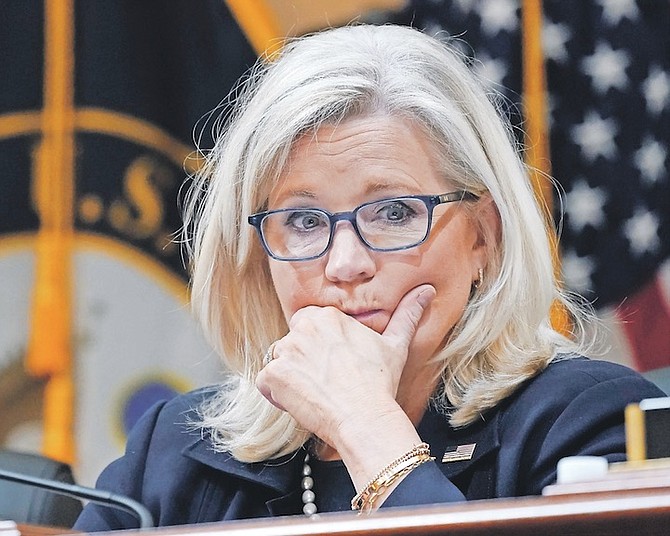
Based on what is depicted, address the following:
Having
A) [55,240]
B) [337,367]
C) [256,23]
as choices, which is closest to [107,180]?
[55,240]

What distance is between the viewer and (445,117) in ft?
6.06

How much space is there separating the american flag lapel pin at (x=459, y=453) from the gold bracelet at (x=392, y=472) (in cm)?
22

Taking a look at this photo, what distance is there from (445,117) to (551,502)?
3.32 feet

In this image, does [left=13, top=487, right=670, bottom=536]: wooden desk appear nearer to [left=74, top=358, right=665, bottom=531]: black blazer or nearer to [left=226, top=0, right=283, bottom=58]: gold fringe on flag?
[left=74, top=358, right=665, bottom=531]: black blazer

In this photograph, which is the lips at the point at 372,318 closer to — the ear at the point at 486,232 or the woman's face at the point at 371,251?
the woman's face at the point at 371,251

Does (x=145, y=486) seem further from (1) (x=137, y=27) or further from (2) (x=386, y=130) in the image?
(1) (x=137, y=27)

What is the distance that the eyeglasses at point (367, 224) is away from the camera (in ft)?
5.84

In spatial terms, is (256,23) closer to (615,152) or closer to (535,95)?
(535,95)

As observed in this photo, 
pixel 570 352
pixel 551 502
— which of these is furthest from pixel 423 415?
pixel 551 502

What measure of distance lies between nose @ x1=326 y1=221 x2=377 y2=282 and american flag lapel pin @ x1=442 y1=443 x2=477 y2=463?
0.86ft

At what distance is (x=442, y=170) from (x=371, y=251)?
17 cm

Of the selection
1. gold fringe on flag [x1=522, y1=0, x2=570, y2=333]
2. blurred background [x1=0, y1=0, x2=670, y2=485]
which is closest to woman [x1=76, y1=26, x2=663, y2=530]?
gold fringe on flag [x1=522, y1=0, x2=570, y2=333]

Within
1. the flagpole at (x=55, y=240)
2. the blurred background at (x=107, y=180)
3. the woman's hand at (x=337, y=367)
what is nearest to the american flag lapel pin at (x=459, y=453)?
the woman's hand at (x=337, y=367)

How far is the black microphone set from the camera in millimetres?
1525
